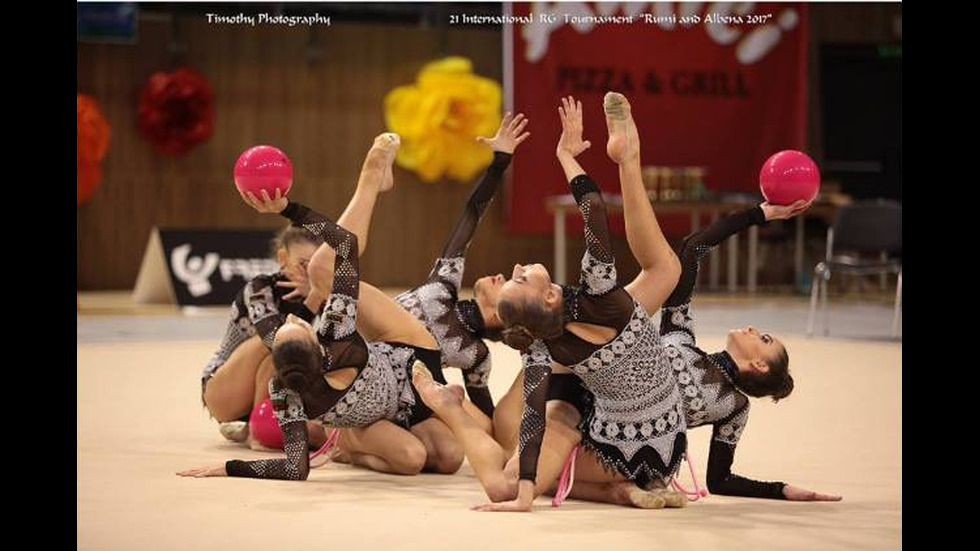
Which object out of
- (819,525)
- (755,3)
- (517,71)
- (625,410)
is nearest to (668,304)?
(625,410)

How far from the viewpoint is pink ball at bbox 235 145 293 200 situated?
4109mm

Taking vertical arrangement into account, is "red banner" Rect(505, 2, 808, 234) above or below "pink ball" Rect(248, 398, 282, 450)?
above

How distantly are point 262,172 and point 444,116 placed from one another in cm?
801

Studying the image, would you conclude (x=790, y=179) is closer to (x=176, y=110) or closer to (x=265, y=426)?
(x=265, y=426)

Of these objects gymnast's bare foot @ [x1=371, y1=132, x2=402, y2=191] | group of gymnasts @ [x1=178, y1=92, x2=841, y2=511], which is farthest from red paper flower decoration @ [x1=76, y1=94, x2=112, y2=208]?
gymnast's bare foot @ [x1=371, y1=132, x2=402, y2=191]

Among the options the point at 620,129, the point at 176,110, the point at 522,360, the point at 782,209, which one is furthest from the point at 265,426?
the point at 176,110

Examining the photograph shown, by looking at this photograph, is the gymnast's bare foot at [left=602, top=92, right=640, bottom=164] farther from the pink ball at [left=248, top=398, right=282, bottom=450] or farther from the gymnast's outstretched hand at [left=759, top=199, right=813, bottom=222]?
the pink ball at [left=248, top=398, right=282, bottom=450]

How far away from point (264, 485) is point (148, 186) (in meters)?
8.74

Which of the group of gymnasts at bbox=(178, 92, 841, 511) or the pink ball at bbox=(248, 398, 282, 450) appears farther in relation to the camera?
the pink ball at bbox=(248, 398, 282, 450)

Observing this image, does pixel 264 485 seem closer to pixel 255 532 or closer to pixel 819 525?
pixel 255 532

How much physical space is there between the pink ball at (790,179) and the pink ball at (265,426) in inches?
73.4

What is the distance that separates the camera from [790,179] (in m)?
4.21

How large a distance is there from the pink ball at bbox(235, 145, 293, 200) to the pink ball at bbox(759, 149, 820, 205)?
148 centimetres

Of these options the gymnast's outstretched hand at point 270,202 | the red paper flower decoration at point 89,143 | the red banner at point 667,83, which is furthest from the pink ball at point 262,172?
the red banner at point 667,83
